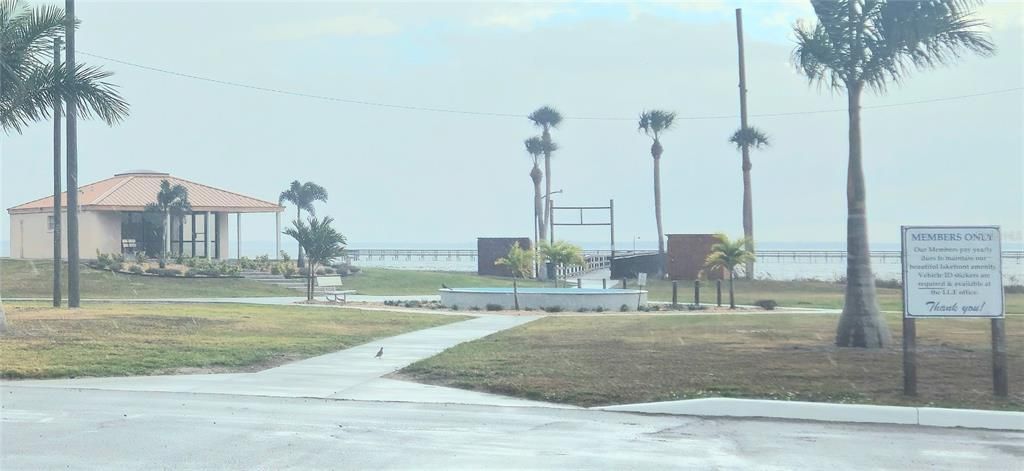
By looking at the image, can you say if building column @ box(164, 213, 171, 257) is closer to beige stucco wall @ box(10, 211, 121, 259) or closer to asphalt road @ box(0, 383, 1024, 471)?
beige stucco wall @ box(10, 211, 121, 259)

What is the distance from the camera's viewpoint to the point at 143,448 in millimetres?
8547

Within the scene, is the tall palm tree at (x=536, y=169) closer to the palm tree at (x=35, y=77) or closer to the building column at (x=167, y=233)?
the building column at (x=167, y=233)

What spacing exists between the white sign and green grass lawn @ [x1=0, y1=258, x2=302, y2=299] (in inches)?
1077

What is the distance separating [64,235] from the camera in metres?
45.6

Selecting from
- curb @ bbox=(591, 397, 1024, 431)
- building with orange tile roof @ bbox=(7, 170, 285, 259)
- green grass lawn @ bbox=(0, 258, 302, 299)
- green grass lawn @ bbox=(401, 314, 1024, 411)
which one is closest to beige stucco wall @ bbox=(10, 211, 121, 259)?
building with orange tile roof @ bbox=(7, 170, 285, 259)

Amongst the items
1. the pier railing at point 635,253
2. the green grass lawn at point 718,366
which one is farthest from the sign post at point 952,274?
the pier railing at point 635,253

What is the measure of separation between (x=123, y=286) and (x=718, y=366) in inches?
1108

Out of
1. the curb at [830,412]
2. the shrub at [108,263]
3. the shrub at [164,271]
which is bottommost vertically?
the curb at [830,412]

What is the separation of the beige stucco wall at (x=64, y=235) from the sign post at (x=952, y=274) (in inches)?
1534

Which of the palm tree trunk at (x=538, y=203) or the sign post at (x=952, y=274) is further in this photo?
the palm tree trunk at (x=538, y=203)

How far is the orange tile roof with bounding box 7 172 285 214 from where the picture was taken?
4531 centimetres

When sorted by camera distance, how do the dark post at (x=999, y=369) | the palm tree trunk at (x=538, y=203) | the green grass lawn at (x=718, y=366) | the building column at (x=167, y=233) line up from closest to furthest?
the dark post at (x=999, y=369)
the green grass lawn at (x=718, y=366)
the building column at (x=167, y=233)
the palm tree trunk at (x=538, y=203)

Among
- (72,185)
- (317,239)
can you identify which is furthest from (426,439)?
(317,239)

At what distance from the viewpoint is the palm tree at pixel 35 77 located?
1795cm
